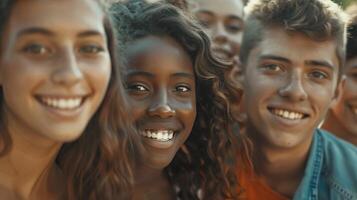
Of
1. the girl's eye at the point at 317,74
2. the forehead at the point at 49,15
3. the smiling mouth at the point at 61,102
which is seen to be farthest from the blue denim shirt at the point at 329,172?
the forehead at the point at 49,15

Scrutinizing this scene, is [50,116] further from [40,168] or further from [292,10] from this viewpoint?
[292,10]

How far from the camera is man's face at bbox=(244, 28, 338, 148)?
2814 millimetres

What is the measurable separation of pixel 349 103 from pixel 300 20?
33.6 inches

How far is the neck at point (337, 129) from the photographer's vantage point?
3.57 meters

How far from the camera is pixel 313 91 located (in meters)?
2.84

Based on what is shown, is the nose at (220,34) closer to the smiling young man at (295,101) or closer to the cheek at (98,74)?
the smiling young man at (295,101)

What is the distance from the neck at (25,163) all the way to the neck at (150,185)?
0.55 metres

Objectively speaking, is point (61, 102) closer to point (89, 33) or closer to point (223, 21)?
point (89, 33)

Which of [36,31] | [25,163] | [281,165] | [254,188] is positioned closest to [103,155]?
[25,163]

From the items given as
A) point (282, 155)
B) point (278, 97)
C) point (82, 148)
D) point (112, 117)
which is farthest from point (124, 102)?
point (282, 155)

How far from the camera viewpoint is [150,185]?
279 centimetres

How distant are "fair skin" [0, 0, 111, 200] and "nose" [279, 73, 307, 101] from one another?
40.6 inches

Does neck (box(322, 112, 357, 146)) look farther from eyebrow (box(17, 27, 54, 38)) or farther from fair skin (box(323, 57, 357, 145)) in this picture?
eyebrow (box(17, 27, 54, 38))

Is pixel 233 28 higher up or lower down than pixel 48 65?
higher up
